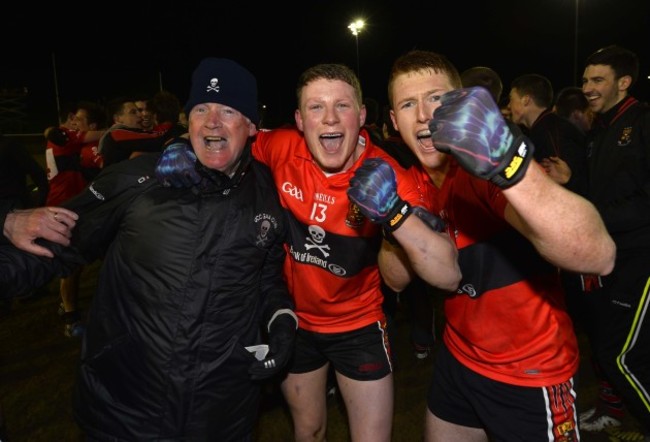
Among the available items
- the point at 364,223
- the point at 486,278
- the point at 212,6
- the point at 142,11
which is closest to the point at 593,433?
the point at 486,278

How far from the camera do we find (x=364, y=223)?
2.69m

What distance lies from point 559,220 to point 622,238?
2493 mm

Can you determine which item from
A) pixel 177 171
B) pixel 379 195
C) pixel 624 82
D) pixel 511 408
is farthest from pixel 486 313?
pixel 624 82

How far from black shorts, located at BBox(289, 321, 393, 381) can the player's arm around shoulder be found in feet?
5.17

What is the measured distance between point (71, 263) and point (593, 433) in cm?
378

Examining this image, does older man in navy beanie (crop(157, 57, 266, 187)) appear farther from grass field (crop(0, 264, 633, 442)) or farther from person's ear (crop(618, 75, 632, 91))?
person's ear (crop(618, 75, 632, 91))

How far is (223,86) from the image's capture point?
2445 millimetres

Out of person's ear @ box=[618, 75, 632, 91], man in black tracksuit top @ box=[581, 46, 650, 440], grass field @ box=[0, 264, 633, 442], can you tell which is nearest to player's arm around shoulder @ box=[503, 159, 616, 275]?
man in black tracksuit top @ box=[581, 46, 650, 440]

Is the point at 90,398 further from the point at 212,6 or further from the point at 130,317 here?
the point at 212,6

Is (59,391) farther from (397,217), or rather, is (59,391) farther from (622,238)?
(622,238)

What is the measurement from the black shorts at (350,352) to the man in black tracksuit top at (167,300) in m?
0.58

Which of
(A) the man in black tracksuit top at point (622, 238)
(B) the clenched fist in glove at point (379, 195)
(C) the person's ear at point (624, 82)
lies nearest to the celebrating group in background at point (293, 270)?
(B) the clenched fist in glove at point (379, 195)

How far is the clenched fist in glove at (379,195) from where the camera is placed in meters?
1.85

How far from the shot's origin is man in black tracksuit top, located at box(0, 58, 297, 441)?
2.09 m
